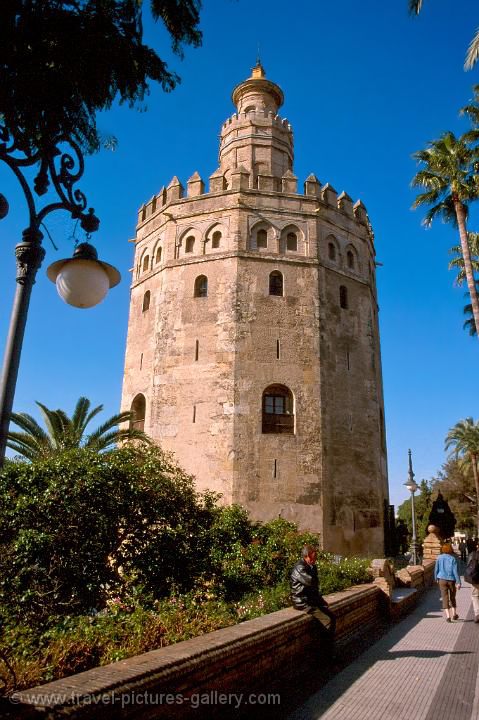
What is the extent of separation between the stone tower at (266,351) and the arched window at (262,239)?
0.11 m

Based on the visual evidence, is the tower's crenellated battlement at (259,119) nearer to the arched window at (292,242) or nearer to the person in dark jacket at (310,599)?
the arched window at (292,242)

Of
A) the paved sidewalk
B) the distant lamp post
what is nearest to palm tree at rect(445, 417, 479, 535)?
the distant lamp post

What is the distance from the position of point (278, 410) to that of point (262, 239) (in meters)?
7.07

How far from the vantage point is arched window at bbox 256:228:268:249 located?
842 inches

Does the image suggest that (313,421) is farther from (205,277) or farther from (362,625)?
(362,625)

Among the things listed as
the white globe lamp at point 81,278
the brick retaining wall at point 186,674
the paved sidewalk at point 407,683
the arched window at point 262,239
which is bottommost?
the paved sidewalk at point 407,683

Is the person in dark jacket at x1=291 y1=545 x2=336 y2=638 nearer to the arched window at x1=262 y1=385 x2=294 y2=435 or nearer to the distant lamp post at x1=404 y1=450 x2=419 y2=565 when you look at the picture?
the arched window at x1=262 y1=385 x2=294 y2=435

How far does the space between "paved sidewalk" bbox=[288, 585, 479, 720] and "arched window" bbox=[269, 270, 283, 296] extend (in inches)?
553

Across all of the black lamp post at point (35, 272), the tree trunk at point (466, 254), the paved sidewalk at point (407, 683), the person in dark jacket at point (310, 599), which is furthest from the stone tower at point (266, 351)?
the black lamp post at point (35, 272)

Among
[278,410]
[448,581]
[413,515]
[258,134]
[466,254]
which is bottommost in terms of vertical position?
[448,581]

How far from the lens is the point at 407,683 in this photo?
236 inches

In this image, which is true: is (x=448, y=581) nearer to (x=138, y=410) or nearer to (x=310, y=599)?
(x=310, y=599)

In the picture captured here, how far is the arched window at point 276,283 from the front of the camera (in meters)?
21.0

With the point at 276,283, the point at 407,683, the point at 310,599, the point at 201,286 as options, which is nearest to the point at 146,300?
the point at 201,286
